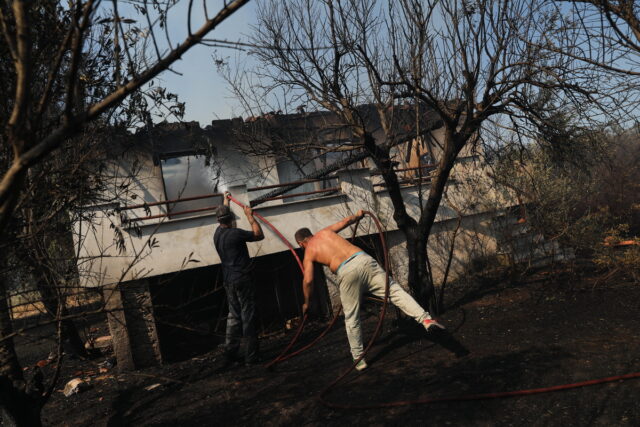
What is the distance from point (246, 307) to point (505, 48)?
5.12m

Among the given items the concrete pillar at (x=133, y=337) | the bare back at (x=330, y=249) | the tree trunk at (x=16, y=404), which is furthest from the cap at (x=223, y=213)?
the tree trunk at (x=16, y=404)

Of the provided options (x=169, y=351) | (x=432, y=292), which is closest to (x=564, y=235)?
(x=432, y=292)

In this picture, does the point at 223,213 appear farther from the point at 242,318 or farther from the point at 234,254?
the point at 242,318

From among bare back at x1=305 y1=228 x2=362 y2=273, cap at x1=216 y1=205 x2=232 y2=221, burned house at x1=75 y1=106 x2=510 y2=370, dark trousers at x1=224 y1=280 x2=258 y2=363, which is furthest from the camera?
burned house at x1=75 y1=106 x2=510 y2=370

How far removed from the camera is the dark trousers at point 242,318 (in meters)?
5.91

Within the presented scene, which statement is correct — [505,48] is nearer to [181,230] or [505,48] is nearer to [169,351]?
[181,230]

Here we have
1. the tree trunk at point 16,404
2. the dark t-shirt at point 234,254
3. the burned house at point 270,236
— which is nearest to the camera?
the tree trunk at point 16,404

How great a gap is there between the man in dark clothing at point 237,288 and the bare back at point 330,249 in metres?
1.13

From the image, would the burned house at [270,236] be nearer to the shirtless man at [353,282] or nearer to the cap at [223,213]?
the cap at [223,213]

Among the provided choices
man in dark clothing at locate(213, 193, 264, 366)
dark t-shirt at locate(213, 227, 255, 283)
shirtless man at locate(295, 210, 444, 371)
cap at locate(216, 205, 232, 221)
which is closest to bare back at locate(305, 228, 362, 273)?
shirtless man at locate(295, 210, 444, 371)

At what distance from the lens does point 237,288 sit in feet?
19.8

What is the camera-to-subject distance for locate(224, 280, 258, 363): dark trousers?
5914 millimetres

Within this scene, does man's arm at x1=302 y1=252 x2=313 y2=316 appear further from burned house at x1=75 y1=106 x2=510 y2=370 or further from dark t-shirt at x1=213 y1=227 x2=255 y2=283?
burned house at x1=75 y1=106 x2=510 y2=370

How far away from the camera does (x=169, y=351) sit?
295 inches
